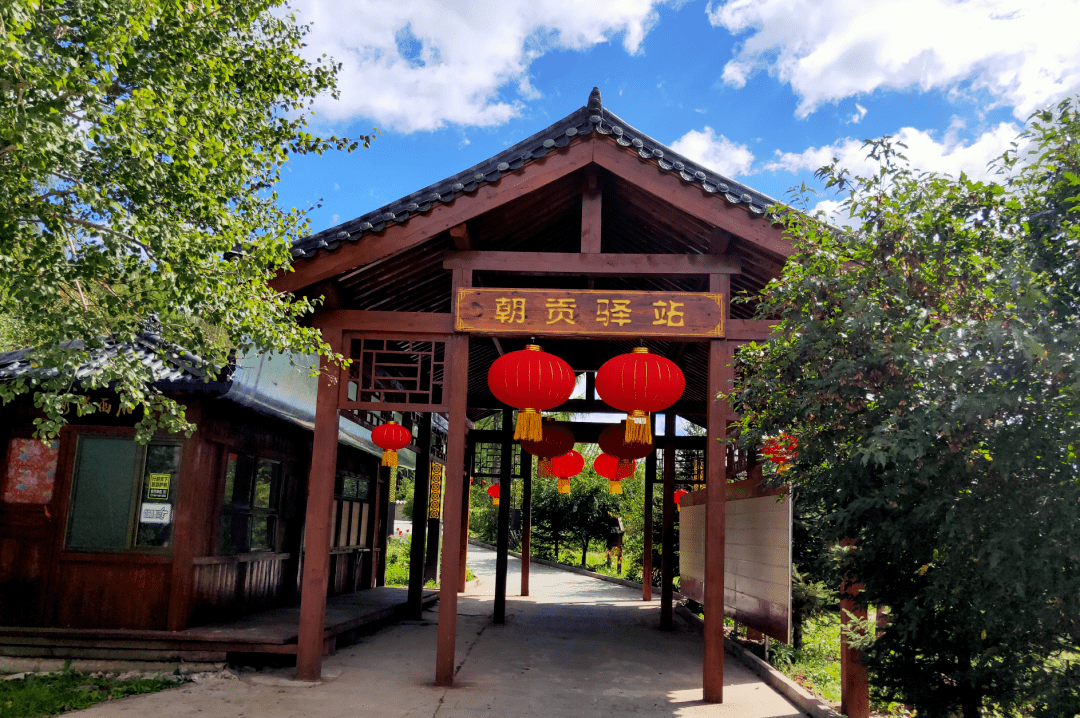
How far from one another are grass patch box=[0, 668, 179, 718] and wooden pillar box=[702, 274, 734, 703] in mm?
4384

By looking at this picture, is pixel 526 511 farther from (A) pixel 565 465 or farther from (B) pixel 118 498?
(B) pixel 118 498

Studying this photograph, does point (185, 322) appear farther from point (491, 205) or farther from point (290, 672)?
point (290, 672)

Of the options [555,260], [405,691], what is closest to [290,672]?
[405,691]

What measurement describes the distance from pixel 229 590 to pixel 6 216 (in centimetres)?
505

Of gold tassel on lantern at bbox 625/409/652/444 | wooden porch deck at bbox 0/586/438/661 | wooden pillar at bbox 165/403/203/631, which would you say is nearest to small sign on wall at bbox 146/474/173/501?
wooden pillar at bbox 165/403/203/631

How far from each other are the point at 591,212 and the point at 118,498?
519 cm

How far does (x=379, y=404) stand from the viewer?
680cm

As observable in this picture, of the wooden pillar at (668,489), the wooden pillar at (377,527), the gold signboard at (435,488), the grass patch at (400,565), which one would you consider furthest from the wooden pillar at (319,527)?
the gold signboard at (435,488)

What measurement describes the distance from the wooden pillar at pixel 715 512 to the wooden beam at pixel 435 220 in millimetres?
1663

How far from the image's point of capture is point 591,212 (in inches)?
273

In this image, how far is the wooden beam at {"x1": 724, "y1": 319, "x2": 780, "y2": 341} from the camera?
265 inches

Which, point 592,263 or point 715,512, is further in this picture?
point 592,263

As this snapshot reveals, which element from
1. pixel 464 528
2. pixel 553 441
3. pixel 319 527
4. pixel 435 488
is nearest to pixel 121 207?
pixel 319 527

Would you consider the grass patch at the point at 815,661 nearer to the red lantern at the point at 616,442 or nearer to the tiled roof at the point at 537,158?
the red lantern at the point at 616,442
